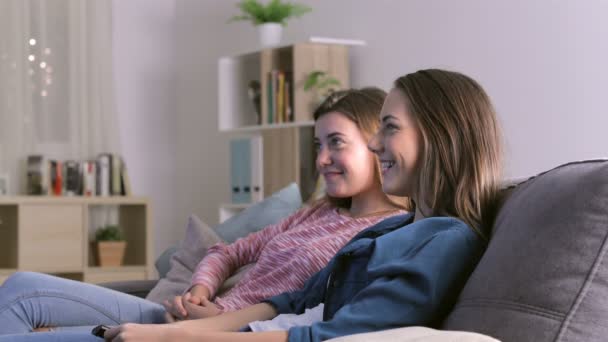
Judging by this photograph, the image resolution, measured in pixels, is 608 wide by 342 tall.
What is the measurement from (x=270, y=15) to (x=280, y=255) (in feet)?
9.64

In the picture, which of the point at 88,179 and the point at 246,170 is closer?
the point at 246,170

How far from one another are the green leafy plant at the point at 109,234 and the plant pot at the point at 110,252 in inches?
1.9

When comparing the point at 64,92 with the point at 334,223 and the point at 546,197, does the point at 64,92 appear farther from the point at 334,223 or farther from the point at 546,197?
the point at 546,197

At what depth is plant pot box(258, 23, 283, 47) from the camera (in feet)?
16.5

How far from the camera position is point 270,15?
5039 mm

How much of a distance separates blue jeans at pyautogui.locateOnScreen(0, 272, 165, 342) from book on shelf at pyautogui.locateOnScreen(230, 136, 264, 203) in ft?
9.24

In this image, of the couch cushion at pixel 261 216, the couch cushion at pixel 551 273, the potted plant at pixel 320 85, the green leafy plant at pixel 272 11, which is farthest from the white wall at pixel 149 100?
the couch cushion at pixel 551 273

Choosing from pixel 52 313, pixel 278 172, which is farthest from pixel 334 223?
pixel 278 172

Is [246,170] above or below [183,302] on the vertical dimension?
above

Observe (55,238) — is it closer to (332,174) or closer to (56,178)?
(56,178)

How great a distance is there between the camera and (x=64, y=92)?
18.8 ft

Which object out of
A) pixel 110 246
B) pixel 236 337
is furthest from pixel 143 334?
pixel 110 246

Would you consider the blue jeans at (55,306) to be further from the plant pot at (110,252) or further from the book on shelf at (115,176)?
the book on shelf at (115,176)

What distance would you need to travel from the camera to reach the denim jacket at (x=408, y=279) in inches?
55.9
